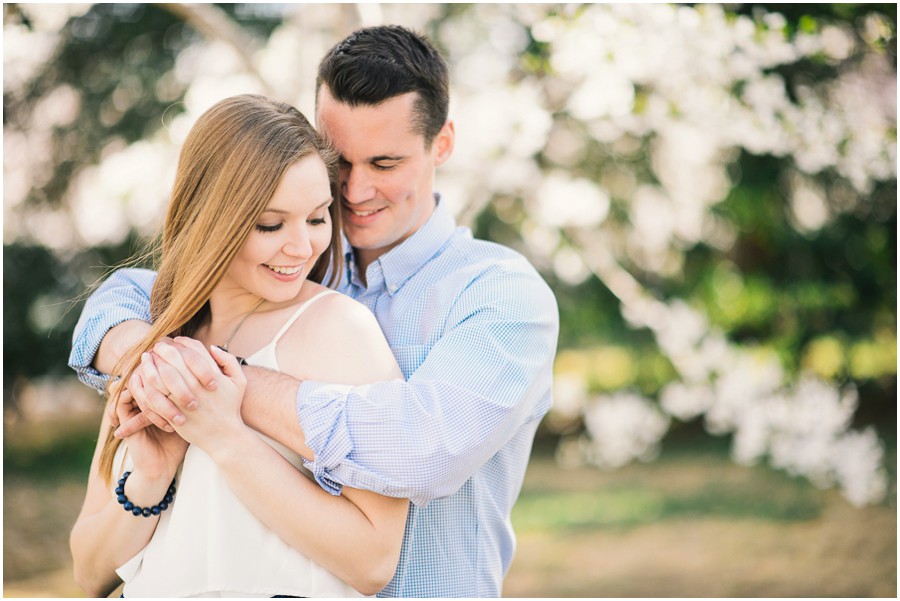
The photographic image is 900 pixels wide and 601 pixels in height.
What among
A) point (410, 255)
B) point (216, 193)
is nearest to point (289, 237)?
point (216, 193)

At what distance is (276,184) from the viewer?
1.96 m

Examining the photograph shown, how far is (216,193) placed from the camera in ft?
6.47

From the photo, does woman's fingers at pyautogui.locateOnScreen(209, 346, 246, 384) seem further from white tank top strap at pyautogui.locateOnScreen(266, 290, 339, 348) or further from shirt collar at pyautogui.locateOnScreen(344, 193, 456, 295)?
shirt collar at pyautogui.locateOnScreen(344, 193, 456, 295)

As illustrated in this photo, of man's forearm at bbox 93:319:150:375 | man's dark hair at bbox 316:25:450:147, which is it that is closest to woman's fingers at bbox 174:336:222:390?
man's forearm at bbox 93:319:150:375

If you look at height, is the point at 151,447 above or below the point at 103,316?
below

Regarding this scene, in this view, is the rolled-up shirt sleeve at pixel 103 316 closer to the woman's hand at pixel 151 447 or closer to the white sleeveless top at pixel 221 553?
the woman's hand at pixel 151 447

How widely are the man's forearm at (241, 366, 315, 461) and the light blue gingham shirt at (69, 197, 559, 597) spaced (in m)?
0.03

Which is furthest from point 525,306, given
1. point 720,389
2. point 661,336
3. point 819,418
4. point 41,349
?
point 41,349

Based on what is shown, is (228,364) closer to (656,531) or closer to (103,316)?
(103,316)

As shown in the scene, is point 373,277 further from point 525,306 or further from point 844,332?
point 844,332

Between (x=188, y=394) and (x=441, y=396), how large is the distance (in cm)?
51

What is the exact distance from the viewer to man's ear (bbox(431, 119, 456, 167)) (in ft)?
8.51

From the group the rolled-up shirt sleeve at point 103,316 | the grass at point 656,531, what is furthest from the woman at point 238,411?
the grass at point 656,531

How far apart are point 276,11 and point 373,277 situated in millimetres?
5053
